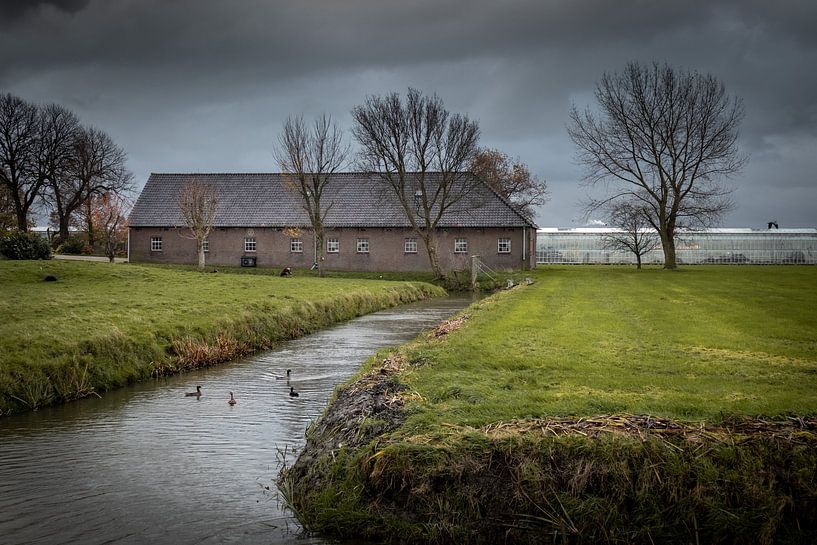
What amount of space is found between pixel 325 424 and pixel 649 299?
1707cm

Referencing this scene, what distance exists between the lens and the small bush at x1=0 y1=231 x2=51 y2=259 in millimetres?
32375

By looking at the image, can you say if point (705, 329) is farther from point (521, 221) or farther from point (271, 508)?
point (521, 221)

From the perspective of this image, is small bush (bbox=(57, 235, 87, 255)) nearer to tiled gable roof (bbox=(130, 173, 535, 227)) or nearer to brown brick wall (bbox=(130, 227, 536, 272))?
brown brick wall (bbox=(130, 227, 536, 272))

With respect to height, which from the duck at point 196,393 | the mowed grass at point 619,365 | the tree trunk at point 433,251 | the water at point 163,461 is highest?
the tree trunk at point 433,251

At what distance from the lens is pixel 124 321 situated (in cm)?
1634

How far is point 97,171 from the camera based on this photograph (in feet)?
198

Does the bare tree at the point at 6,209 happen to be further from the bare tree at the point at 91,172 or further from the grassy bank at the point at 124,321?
the grassy bank at the point at 124,321

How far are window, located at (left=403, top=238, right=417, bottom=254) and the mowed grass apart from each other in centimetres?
3161

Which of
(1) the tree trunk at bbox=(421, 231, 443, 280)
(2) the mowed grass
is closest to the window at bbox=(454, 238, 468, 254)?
Answer: (1) the tree trunk at bbox=(421, 231, 443, 280)

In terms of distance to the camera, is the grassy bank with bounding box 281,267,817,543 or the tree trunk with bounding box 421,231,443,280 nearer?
the grassy bank with bounding box 281,267,817,543

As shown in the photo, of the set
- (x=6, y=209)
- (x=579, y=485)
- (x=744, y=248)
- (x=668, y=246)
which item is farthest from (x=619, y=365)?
(x=744, y=248)

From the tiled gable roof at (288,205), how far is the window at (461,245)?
114 centimetres

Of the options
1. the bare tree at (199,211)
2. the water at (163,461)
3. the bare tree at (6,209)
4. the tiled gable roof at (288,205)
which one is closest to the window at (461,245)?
the tiled gable roof at (288,205)

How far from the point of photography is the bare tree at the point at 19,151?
174 feet
